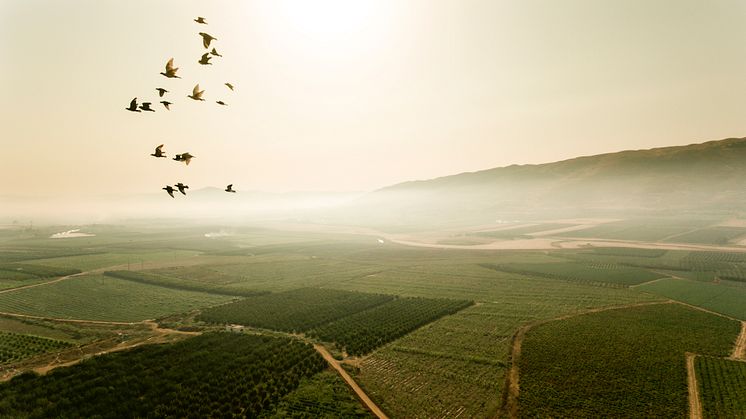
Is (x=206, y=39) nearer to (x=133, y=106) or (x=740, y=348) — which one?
(x=133, y=106)

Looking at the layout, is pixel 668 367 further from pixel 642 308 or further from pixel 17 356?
pixel 17 356

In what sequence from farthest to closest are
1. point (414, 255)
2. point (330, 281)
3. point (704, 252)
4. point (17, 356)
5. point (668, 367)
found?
point (414, 255) → point (704, 252) → point (330, 281) → point (17, 356) → point (668, 367)

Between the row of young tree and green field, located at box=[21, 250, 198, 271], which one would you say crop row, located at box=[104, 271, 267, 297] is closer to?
green field, located at box=[21, 250, 198, 271]

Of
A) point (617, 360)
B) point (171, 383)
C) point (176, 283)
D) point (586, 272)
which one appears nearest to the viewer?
point (171, 383)

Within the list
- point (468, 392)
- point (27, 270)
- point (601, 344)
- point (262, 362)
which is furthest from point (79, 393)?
point (27, 270)

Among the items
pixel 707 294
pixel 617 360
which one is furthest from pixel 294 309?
pixel 707 294

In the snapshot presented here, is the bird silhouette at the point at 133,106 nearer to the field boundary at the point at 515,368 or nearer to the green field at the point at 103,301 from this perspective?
the field boundary at the point at 515,368
